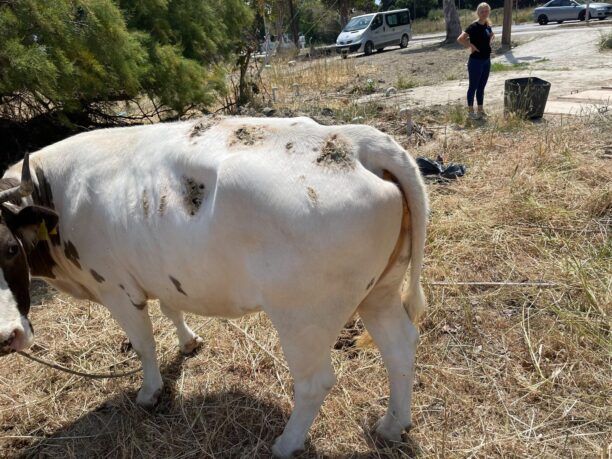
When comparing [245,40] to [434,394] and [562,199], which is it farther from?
[434,394]

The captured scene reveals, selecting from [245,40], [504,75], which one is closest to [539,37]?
[504,75]

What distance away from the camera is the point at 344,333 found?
373cm

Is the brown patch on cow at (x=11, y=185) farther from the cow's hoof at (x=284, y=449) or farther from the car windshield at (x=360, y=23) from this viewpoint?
the car windshield at (x=360, y=23)

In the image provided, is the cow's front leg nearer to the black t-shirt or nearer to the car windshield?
the black t-shirt

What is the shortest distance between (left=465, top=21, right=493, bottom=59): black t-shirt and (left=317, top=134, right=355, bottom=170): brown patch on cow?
7.92 m

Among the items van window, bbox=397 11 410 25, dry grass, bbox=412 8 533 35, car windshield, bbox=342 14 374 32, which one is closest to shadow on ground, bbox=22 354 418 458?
car windshield, bbox=342 14 374 32

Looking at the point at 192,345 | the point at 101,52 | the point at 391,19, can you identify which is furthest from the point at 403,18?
the point at 192,345

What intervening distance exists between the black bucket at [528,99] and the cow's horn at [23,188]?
7301 mm

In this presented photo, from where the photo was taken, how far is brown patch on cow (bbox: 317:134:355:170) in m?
2.28

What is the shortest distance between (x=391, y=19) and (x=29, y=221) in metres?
25.9

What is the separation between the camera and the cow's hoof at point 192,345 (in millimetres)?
3675

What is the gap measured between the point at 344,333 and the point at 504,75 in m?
12.2

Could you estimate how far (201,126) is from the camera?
274 centimetres

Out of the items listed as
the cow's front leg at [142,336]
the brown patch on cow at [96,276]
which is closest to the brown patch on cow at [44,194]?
the brown patch on cow at [96,276]
